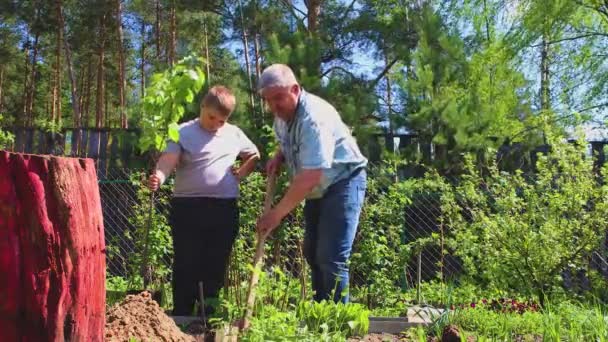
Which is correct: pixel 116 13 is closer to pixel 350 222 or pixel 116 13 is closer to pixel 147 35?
pixel 147 35

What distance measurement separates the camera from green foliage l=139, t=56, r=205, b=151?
11.2 ft

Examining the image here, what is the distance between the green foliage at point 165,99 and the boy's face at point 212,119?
0.67 feet

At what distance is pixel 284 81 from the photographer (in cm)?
273

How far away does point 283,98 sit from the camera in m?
2.76

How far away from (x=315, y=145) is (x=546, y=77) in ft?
45.3

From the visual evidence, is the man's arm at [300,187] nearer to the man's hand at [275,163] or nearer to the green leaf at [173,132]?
the man's hand at [275,163]

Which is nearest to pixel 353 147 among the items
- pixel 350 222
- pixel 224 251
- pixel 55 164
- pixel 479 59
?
pixel 350 222

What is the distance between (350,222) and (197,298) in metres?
0.99

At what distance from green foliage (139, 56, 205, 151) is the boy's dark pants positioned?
0.39m

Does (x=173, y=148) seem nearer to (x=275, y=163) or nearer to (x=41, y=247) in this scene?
(x=275, y=163)

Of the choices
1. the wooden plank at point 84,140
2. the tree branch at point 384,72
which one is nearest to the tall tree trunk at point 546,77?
the tree branch at point 384,72

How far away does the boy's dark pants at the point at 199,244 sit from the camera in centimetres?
329

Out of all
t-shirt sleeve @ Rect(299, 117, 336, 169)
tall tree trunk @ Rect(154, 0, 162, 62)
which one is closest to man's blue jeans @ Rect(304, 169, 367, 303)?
t-shirt sleeve @ Rect(299, 117, 336, 169)

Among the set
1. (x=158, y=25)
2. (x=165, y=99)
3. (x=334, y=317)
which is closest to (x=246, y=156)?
(x=165, y=99)
